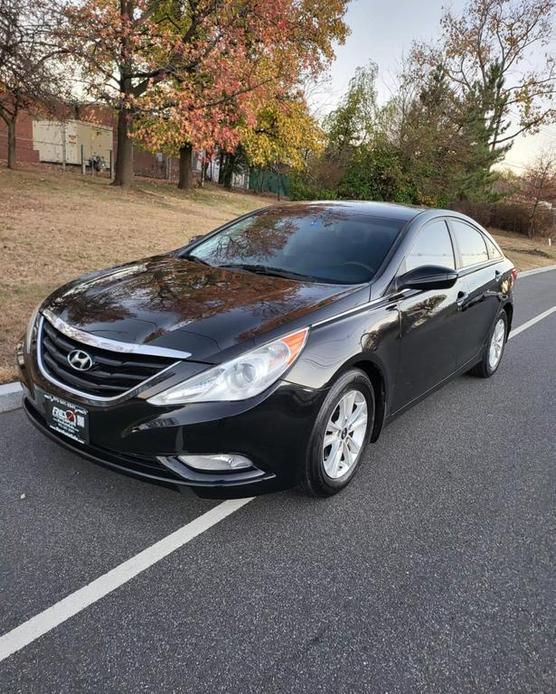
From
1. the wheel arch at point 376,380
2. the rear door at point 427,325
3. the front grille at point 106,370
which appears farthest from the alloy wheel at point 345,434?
the front grille at point 106,370

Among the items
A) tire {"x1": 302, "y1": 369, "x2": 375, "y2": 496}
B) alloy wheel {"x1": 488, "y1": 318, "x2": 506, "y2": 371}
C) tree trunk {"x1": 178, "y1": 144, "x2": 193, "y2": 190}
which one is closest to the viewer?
tire {"x1": 302, "y1": 369, "x2": 375, "y2": 496}

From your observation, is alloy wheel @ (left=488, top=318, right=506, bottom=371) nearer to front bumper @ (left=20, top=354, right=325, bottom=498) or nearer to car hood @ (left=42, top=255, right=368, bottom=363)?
car hood @ (left=42, top=255, right=368, bottom=363)

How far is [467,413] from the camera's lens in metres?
4.65

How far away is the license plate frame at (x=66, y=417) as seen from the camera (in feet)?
8.89

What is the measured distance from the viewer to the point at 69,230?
1063 cm

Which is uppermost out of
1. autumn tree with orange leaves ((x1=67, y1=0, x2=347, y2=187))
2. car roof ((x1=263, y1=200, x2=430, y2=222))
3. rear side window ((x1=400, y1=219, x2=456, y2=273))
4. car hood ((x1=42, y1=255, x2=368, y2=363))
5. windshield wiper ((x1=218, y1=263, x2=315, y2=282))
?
autumn tree with orange leaves ((x1=67, y1=0, x2=347, y2=187))

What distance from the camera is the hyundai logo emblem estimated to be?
2.75 metres

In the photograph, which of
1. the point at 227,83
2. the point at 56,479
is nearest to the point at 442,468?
the point at 56,479

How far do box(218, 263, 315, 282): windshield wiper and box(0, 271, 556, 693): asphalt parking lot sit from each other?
1.29m

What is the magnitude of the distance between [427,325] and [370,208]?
109 cm

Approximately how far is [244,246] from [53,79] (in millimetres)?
10613

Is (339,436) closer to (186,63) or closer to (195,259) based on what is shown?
(195,259)

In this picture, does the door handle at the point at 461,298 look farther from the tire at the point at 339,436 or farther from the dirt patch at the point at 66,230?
the dirt patch at the point at 66,230

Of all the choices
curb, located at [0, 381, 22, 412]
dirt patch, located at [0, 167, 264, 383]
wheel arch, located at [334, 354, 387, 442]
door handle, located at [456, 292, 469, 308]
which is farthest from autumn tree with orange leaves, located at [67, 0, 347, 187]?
wheel arch, located at [334, 354, 387, 442]
